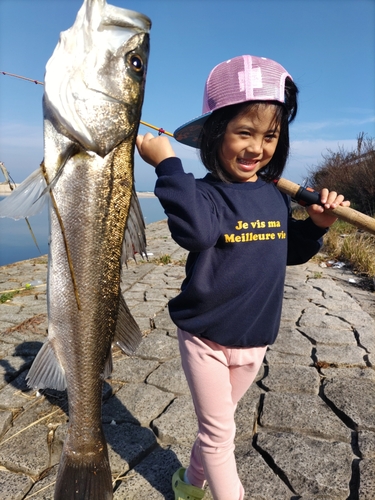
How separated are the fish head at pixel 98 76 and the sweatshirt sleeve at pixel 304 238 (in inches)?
40.7

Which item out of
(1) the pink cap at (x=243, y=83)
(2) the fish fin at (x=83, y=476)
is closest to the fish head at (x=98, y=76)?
(1) the pink cap at (x=243, y=83)

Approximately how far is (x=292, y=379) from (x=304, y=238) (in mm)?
1696

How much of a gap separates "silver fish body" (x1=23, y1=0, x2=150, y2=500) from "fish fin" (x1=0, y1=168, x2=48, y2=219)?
0.15 feet

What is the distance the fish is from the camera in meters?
1.78

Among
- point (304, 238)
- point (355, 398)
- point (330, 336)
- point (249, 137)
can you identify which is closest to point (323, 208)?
point (304, 238)

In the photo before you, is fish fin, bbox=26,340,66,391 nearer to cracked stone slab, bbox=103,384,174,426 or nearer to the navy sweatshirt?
the navy sweatshirt

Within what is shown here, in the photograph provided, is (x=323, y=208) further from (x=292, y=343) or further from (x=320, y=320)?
(x=320, y=320)

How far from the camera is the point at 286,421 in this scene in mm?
2975

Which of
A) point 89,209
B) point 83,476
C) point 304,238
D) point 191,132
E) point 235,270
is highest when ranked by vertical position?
point 191,132

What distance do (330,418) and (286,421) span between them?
0.32 metres

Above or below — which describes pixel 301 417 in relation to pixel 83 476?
below

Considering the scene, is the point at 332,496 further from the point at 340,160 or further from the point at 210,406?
the point at 340,160

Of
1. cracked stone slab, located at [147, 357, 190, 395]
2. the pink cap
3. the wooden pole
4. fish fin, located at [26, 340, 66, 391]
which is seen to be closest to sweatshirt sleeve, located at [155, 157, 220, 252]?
the pink cap

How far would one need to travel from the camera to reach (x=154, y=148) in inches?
75.4
